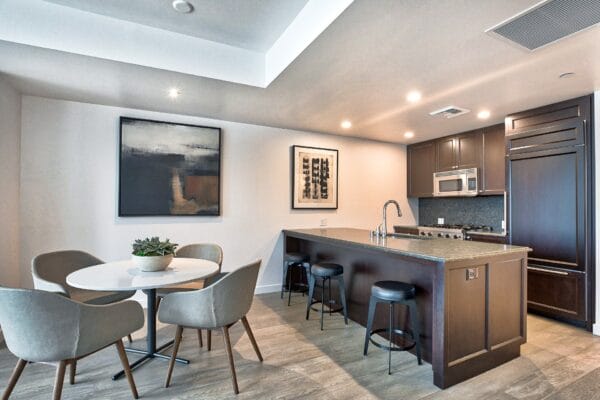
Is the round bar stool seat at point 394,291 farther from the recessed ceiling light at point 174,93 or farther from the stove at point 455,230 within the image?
the recessed ceiling light at point 174,93

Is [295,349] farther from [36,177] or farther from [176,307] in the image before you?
[36,177]

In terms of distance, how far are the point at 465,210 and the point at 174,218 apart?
14.1ft

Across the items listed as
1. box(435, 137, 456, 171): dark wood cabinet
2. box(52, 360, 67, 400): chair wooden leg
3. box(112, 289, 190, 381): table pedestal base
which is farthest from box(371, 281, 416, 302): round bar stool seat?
box(435, 137, 456, 171): dark wood cabinet

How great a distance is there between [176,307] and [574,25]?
307cm

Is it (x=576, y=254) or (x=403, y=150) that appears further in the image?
(x=403, y=150)

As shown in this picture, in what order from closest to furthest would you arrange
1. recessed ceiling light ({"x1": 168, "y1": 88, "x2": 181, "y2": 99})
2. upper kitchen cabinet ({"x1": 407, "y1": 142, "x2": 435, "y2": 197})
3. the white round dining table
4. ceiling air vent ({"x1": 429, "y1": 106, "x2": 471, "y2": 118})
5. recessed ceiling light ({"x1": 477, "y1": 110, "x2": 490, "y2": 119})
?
1. the white round dining table
2. recessed ceiling light ({"x1": 168, "y1": 88, "x2": 181, "y2": 99})
3. ceiling air vent ({"x1": 429, "y1": 106, "x2": 471, "y2": 118})
4. recessed ceiling light ({"x1": 477, "y1": 110, "x2": 490, "y2": 119})
5. upper kitchen cabinet ({"x1": 407, "y1": 142, "x2": 435, "y2": 197})

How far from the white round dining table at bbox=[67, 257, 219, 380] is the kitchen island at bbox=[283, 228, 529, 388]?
1392mm

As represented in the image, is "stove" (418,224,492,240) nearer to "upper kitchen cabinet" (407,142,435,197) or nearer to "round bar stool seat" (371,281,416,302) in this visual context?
"upper kitchen cabinet" (407,142,435,197)

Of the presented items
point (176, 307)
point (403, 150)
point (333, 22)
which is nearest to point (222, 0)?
point (333, 22)

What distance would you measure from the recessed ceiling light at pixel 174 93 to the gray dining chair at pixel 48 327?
214cm

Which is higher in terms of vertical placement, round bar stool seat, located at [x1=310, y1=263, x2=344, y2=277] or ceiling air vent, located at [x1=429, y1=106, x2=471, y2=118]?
ceiling air vent, located at [x1=429, y1=106, x2=471, y2=118]

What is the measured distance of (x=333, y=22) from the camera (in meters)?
1.90

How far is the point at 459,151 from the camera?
15.4 feet

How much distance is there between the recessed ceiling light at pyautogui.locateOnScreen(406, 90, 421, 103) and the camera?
3113mm
